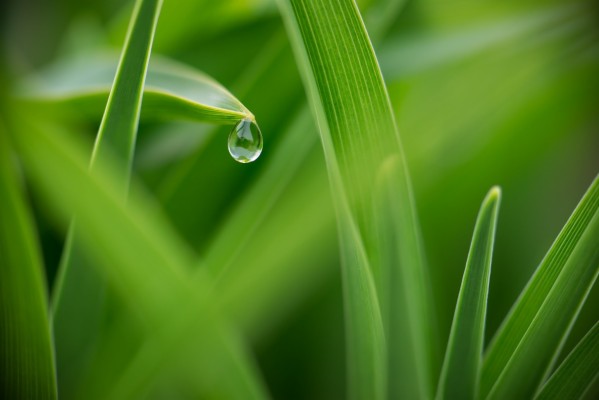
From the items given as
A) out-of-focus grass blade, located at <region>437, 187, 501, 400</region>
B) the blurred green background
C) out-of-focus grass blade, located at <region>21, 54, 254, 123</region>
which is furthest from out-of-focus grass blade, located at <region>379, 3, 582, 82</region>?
out-of-focus grass blade, located at <region>437, 187, 501, 400</region>

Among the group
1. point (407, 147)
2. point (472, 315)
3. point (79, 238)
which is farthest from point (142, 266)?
point (407, 147)

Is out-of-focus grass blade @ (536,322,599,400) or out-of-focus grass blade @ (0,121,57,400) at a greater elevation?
out-of-focus grass blade @ (0,121,57,400)

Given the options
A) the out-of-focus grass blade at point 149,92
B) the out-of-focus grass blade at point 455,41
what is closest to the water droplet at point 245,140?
the out-of-focus grass blade at point 149,92

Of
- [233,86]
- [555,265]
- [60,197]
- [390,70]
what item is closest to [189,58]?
[233,86]

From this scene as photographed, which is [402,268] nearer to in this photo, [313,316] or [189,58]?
[313,316]

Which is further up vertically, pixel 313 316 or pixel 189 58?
pixel 189 58

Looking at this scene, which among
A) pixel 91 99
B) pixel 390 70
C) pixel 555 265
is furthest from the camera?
pixel 390 70

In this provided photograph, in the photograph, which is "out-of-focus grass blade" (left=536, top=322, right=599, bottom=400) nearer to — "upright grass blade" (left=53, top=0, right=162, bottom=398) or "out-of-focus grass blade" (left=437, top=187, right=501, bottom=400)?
"out-of-focus grass blade" (left=437, top=187, right=501, bottom=400)
